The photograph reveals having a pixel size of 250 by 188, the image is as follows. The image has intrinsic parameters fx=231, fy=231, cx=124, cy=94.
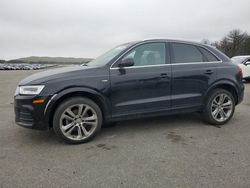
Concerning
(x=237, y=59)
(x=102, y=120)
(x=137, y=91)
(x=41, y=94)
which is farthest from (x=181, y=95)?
(x=237, y=59)

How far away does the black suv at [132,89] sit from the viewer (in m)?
3.73

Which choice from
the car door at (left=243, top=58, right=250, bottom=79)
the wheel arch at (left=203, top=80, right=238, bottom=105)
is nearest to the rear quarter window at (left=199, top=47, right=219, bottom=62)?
the wheel arch at (left=203, top=80, right=238, bottom=105)

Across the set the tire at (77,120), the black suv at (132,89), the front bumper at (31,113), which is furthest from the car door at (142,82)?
the front bumper at (31,113)

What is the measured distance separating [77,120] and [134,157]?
1.19m

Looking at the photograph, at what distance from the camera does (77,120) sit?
3.89 metres

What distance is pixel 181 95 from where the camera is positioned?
4.49 meters

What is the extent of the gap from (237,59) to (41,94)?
12405 millimetres

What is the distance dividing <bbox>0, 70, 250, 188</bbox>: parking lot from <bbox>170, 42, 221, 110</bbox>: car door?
0.60m

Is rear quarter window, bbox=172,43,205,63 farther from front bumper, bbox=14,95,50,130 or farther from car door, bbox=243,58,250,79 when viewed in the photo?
car door, bbox=243,58,250,79

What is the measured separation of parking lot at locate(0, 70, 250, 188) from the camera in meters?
2.73

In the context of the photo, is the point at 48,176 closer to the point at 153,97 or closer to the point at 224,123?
the point at 153,97

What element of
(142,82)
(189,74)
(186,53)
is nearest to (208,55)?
(186,53)

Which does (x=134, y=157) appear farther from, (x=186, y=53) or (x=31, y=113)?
(x=186, y=53)

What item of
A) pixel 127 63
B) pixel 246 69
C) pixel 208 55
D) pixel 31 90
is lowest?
pixel 31 90
